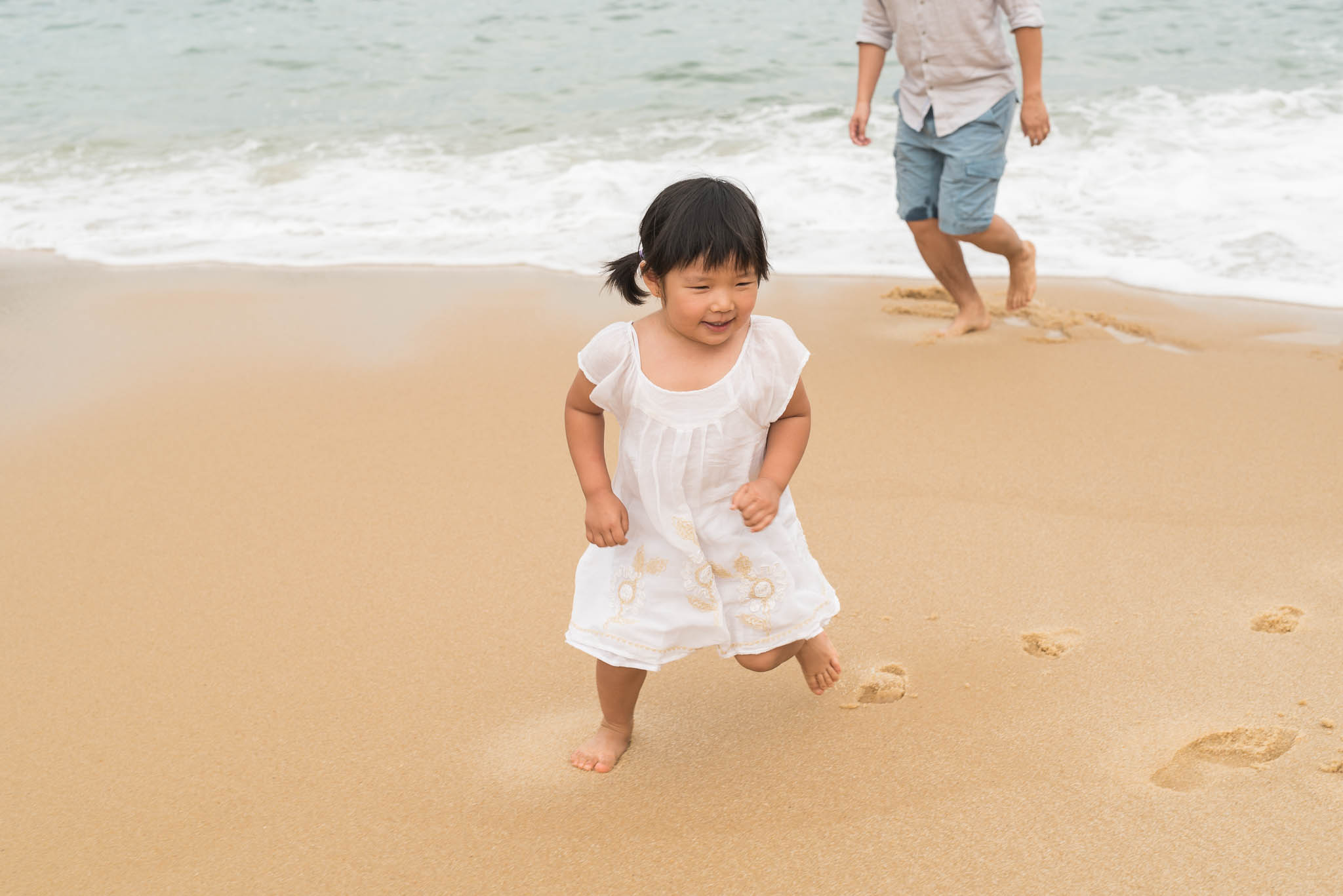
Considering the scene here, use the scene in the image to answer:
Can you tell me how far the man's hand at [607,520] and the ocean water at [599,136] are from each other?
3314 millimetres

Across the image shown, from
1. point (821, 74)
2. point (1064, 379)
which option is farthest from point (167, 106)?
point (1064, 379)

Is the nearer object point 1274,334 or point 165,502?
point 165,502

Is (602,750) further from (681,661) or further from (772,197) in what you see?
(772,197)

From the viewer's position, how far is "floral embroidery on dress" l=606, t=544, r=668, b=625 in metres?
1.97

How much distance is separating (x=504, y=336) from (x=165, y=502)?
1492 mm

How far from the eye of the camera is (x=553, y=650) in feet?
8.02

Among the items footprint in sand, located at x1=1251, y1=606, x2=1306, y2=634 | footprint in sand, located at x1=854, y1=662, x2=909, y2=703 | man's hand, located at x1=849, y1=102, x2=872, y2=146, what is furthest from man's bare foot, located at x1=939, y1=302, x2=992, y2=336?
footprint in sand, located at x1=854, y1=662, x2=909, y2=703

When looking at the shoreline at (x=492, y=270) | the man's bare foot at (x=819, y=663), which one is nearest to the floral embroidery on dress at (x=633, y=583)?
the man's bare foot at (x=819, y=663)

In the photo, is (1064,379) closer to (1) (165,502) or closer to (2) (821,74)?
(1) (165,502)

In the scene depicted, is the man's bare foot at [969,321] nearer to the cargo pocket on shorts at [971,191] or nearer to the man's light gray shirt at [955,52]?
the cargo pocket on shorts at [971,191]

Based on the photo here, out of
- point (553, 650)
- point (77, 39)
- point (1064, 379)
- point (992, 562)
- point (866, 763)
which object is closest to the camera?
point (866, 763)

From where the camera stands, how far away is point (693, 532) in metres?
1.94

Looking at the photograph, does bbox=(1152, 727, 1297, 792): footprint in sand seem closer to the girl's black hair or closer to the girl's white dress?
the girl's white dress

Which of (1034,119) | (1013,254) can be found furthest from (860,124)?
(1013,254)
